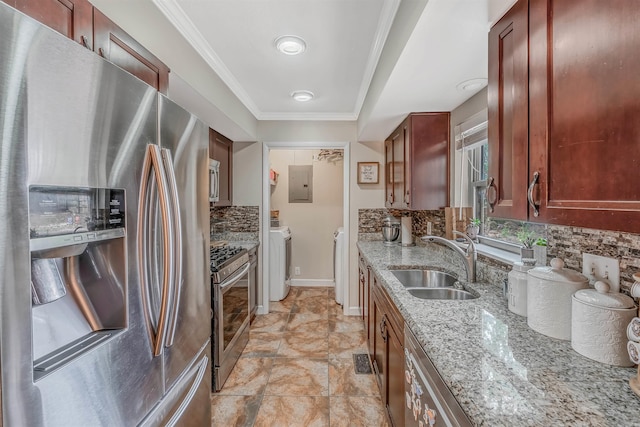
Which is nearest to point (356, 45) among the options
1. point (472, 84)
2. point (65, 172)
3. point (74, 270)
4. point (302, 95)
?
point (472, 84)

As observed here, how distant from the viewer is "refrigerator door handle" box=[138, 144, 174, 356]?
89 cm

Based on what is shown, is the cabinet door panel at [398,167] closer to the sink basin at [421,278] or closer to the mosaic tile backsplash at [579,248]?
the sink basin at [421,278]

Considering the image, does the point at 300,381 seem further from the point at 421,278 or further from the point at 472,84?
the point at 472,84

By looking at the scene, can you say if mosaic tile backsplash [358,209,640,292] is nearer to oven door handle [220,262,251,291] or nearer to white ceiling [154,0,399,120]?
white ceiling [154,0,399,120]

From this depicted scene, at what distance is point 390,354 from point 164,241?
1.36 meters

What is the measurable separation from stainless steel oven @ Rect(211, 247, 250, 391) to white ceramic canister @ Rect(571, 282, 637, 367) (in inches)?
76.8

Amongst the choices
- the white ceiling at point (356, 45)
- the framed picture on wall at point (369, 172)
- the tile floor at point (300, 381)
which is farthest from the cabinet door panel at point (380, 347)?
the framed picture on wall at point (369, 172)

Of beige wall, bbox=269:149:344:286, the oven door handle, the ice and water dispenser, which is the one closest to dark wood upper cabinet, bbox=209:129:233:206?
the oven door handle

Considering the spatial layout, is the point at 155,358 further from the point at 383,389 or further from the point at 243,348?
the point at 243,348

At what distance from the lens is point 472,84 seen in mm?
1796

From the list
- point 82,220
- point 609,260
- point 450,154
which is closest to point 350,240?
point 450,154

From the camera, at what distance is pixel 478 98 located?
6.48 feet

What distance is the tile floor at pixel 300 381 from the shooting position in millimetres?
1897

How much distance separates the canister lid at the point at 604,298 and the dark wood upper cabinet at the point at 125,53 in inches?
69.4
